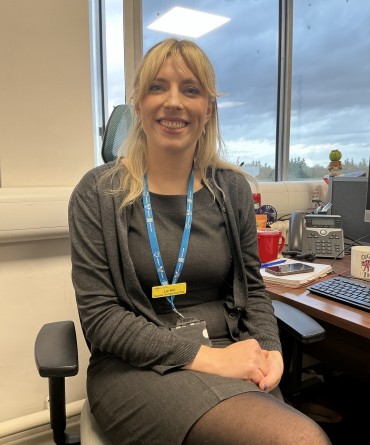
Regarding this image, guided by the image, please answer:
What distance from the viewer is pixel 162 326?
99 cm

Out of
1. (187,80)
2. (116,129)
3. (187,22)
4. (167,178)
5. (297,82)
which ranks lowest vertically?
(167,178)

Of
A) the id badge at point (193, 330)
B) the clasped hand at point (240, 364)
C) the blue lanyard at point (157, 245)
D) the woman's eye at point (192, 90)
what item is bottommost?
the clasped hand at point (240, 364)

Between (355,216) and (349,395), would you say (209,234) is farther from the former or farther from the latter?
(349,395)

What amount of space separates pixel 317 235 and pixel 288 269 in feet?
1.30

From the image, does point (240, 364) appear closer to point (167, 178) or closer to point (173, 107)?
point (167, 178)

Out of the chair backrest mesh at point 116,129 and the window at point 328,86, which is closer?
the chair backrest mesh at point 116,129

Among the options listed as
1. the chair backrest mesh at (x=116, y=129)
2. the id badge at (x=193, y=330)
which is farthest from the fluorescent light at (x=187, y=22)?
the id badge at (x=193, y=330)

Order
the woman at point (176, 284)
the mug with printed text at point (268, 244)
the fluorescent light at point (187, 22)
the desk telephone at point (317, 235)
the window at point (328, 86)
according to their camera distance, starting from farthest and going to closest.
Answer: the window at point (328, 86) → the fluorescent light at point (187, 22) → the desk telephone at point (317, 235) → the mug with printed text at point (268, 244) → the woman at point (176, 284)

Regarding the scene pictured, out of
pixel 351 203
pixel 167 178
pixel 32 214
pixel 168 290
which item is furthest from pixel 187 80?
pixel 351 203

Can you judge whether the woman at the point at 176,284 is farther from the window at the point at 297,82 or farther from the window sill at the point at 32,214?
the window at the point at 297,82

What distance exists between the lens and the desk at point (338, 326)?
1.03 m

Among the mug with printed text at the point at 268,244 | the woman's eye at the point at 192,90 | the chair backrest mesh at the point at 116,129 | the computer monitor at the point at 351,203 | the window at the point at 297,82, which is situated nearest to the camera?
the woman's eye at the point at 192,90

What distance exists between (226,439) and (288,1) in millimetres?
2723

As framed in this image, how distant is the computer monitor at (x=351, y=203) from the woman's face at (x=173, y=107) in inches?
43.8
